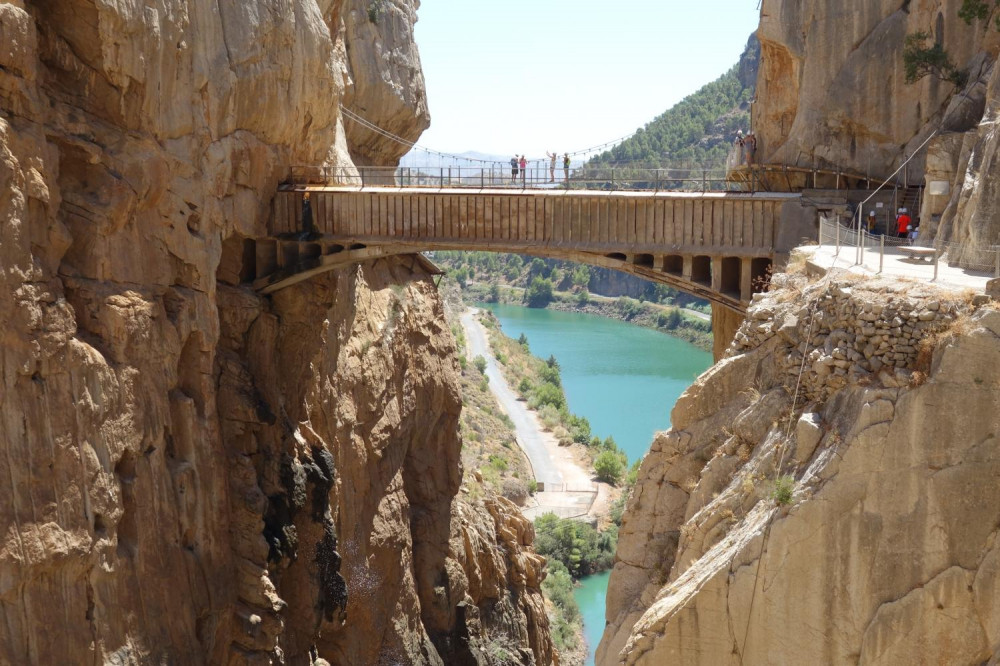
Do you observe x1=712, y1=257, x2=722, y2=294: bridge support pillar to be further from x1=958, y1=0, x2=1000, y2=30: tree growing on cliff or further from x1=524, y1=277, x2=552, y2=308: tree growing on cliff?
x1=524, y1=277, x2=552, y2=308: tree growing on cliff

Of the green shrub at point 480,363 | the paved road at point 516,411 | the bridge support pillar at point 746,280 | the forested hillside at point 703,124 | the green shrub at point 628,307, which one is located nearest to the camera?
the bridge support pillar at point 746,280

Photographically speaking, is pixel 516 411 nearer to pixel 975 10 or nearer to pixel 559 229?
pixel 559 229

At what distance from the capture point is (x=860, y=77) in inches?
902

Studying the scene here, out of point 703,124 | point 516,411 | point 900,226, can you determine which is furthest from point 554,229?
point 703,124

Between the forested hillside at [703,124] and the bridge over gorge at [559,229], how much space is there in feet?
265

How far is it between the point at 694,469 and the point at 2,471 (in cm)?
960

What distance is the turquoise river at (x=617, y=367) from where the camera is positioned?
255 feet

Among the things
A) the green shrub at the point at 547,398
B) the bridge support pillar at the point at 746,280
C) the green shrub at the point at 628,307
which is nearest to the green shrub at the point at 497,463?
the green shrub at the point at 547,398

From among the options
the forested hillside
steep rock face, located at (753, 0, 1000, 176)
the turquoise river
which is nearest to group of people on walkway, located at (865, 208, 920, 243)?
steep rock face, located at (753, 0, 1000, 176)

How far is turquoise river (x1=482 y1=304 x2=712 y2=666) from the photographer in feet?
255

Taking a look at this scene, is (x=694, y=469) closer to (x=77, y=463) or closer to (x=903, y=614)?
(x=903, y=614)

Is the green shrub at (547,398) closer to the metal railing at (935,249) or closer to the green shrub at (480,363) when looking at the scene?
the green shrub at (480,363)

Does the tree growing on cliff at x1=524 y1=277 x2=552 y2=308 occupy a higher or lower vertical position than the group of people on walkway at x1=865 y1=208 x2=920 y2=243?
lower

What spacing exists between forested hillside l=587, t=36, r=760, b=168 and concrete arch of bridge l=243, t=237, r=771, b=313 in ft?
264
